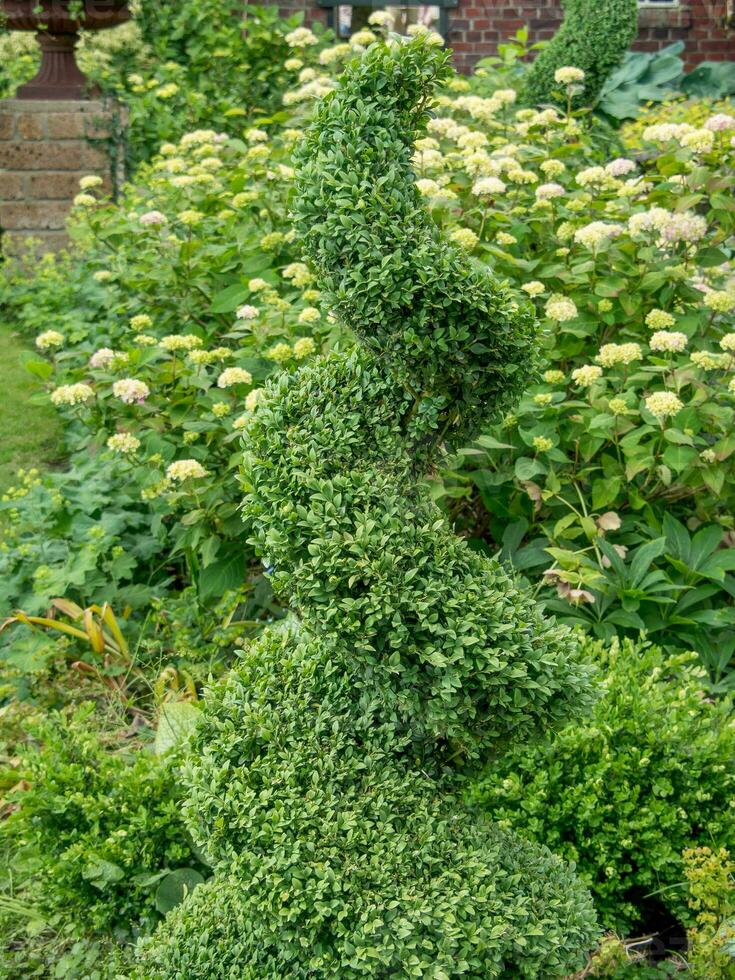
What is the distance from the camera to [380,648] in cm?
177

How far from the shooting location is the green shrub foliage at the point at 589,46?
290 inches

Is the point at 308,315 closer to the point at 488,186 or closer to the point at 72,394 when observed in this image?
the point at 72,394

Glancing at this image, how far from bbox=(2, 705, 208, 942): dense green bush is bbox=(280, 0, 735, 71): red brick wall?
9.27 metres

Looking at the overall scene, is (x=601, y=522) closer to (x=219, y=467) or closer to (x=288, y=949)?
(x=219, y=467)

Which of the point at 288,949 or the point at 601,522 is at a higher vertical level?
the point at 288,949

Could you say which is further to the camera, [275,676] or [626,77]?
[626,77]

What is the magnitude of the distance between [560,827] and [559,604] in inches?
32.7

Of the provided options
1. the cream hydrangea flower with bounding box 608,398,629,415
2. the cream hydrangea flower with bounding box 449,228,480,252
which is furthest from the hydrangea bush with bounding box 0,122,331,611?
the cream hydrangea flower with bounding box 608,398,629,415

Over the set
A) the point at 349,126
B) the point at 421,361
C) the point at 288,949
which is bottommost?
the point at 288,949

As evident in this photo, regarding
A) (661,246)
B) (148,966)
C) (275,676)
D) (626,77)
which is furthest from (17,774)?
(626,77)

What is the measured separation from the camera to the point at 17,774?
8.57 ft

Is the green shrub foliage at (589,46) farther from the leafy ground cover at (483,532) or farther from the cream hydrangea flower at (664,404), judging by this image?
the cream hydrangea flower at (664,404)

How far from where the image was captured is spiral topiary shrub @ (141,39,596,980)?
5.60ft

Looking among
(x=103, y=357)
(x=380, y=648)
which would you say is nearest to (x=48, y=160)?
(x=103, y=357)
